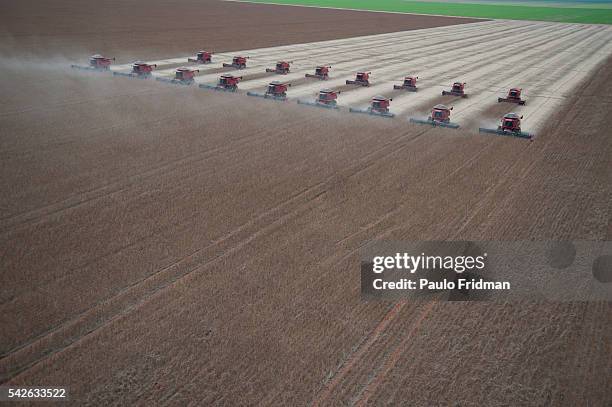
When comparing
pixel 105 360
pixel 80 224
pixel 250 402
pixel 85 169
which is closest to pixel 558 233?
pixel 250 402

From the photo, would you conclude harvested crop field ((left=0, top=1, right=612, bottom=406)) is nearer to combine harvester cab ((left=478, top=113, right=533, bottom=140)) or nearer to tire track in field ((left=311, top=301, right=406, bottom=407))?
tire track in field ((left=311, top=301, right=406, bottom=407))

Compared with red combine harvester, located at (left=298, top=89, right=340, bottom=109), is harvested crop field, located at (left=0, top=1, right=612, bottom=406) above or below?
below

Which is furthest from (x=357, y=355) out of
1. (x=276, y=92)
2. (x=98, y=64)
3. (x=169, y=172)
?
(x=98, y=64)

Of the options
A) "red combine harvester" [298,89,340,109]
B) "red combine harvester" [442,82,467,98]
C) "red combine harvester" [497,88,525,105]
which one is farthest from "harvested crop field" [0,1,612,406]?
"red combine harvester" [442,82,467,98]

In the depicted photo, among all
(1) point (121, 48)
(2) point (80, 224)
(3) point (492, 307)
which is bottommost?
(3) point (492, 307)

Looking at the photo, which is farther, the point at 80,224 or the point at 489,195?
the point at 489,195

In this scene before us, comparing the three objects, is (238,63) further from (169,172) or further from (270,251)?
(270,251)

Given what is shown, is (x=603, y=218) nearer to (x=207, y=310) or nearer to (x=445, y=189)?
(x=445, y=189)

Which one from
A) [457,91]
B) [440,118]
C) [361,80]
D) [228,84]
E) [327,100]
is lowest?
[440,118]

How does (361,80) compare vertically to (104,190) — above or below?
above
